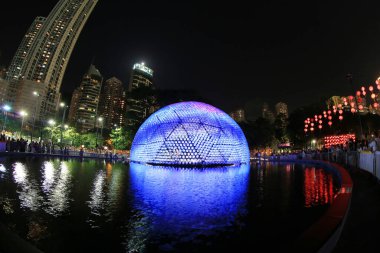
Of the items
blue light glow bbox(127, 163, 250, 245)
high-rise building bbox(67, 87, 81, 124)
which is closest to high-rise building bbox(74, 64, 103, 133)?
high-rise building bbox(67, 87, 81, 124)

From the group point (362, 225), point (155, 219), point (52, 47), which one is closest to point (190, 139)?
point (155, 219)

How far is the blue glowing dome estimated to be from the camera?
28.2 m

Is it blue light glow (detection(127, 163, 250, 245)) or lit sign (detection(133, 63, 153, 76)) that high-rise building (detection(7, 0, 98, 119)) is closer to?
lit sign (detection(133, 63, 153, 76))

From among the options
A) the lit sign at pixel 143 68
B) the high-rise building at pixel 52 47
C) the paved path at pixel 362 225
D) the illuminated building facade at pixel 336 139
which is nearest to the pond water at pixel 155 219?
the paved path at pixel 362 225

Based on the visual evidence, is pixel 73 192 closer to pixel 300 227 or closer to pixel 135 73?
pixel 300 227

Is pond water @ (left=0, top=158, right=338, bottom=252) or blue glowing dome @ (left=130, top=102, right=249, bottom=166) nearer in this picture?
pond water @ (left=0, top=158, right=338, bottom=252)

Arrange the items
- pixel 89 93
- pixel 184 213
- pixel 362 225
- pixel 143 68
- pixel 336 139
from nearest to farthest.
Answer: pixel 362 225 → pixel 184 213 → pixel 336 139 → pixel 143 68 → pixel 89 93

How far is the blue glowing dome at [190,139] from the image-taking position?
92.5ft

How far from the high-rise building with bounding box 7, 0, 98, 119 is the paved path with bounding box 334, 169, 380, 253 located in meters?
126

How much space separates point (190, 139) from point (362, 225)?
23.1 m

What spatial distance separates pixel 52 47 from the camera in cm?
13325

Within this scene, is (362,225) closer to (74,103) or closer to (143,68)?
(143,68)

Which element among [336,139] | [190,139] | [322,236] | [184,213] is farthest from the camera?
[336,139]

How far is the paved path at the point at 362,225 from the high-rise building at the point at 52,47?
413 ft
